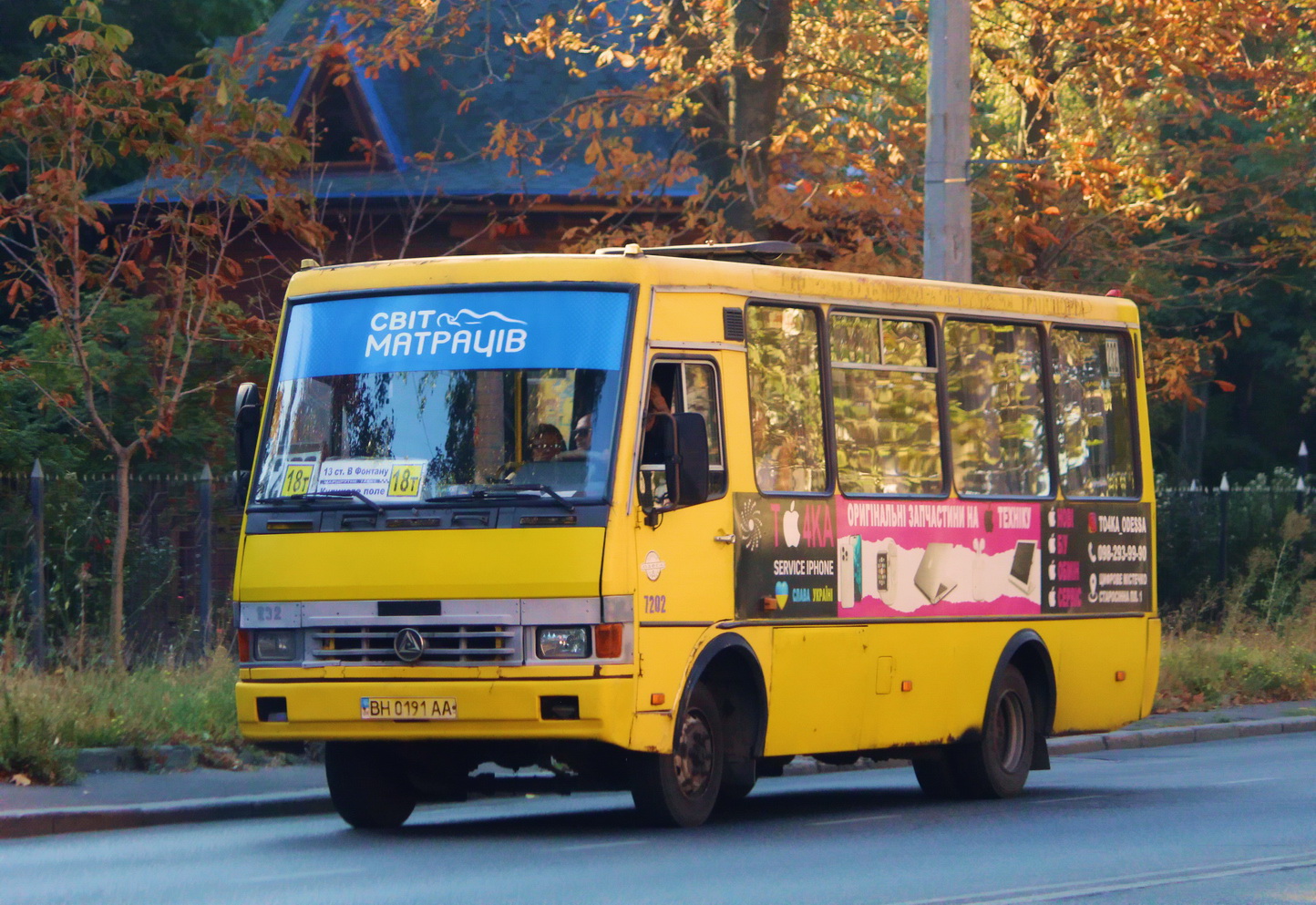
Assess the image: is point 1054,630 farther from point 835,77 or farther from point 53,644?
point 835,77

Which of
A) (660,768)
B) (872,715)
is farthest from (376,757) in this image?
(872,715)

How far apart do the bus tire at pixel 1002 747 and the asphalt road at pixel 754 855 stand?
0.60 feet

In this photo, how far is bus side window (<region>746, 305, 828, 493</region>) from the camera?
1209cm

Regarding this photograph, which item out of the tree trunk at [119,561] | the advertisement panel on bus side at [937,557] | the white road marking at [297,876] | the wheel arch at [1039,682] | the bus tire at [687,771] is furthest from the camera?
the tree trunk at [119,561]

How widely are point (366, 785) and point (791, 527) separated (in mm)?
2664

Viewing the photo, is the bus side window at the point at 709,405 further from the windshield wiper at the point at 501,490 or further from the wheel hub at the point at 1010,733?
the wheel hub at the point at 1010,733

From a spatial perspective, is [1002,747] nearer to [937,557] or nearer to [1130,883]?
[937,557]

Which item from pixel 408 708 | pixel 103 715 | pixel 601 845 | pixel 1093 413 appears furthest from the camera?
pixel 1093 413

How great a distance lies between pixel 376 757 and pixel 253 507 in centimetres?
149

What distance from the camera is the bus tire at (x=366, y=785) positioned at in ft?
38.6

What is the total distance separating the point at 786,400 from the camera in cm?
1232

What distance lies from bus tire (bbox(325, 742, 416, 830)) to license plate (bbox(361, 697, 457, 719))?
74 cm

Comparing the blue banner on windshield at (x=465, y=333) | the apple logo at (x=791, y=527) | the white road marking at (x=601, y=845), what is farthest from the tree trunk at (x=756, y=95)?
the white road marking at (x=601, y=845)

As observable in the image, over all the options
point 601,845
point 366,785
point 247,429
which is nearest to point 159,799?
point 366,785
